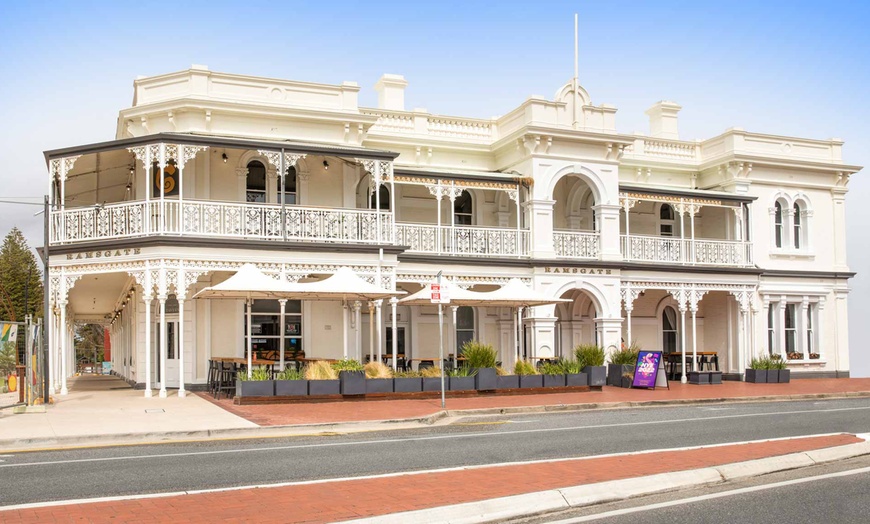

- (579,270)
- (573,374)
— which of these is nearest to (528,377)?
(573,374)

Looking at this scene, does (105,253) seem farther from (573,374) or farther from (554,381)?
(573,374)

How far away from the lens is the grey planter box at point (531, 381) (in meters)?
22.5

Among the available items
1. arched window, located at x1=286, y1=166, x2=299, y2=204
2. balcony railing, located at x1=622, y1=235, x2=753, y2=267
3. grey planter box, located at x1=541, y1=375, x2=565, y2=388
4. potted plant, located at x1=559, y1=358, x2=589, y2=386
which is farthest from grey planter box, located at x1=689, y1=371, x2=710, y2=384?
arched window, located at x1=286, y1=166, x2=299, y2=204

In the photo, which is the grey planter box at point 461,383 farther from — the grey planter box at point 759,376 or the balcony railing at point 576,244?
the grey planter box at point 759,376

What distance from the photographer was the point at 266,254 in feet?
74.8

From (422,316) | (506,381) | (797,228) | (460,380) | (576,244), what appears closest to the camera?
(460,380)

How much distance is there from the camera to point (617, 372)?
25.9m

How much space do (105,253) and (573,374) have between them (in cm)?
1236

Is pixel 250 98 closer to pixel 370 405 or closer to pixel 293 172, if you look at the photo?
pixel 293 172

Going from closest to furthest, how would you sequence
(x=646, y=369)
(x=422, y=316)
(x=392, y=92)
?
1. (x=646, y=369)
2. (x=422, y=316)
3. (x=392, y=92)

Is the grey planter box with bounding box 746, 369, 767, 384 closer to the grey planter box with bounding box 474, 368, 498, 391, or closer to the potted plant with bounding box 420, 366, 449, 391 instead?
the grey planter box with bounding box 474, 368, 498, 391

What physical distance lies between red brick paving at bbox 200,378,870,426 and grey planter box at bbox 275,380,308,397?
40 cm

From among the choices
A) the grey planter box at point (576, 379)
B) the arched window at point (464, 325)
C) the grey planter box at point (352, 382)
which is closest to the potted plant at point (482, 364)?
the grey planter box at point (576, 379)

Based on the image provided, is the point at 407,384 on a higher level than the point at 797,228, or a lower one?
lower
